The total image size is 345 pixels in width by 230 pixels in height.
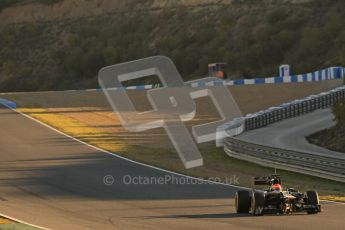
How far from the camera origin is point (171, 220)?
539 inches

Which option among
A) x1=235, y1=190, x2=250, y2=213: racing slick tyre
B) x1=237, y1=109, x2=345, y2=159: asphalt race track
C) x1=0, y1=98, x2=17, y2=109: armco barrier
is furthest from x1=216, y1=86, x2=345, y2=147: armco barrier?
x1=0, y1=98, x2=17, y2=109: armco barrier

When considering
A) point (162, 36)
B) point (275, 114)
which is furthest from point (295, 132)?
point (162, 36)

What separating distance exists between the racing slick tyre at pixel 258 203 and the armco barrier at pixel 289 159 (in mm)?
8664

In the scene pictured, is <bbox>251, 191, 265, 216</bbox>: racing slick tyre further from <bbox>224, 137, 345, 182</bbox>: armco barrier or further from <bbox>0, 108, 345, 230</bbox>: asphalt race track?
<bbox>224, 137, 345, 182</bbox>: armco barrier

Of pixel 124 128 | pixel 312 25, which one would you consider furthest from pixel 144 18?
pixel 124 128

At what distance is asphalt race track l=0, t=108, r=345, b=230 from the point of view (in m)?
13.2

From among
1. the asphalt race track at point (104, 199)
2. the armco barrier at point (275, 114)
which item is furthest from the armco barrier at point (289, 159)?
the asphalt race track at point (104, 199)

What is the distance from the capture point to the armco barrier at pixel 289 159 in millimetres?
22562

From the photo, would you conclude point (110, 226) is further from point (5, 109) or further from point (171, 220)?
point (5, 109)

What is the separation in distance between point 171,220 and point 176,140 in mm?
19234

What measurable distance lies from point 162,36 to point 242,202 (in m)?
72.5

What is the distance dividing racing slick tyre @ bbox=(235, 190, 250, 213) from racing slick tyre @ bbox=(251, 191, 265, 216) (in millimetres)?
415

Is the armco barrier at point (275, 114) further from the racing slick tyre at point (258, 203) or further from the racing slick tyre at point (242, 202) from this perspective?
the racing slick tyre at point (258, 203)

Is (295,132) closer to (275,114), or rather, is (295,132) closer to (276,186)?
(275,114)
